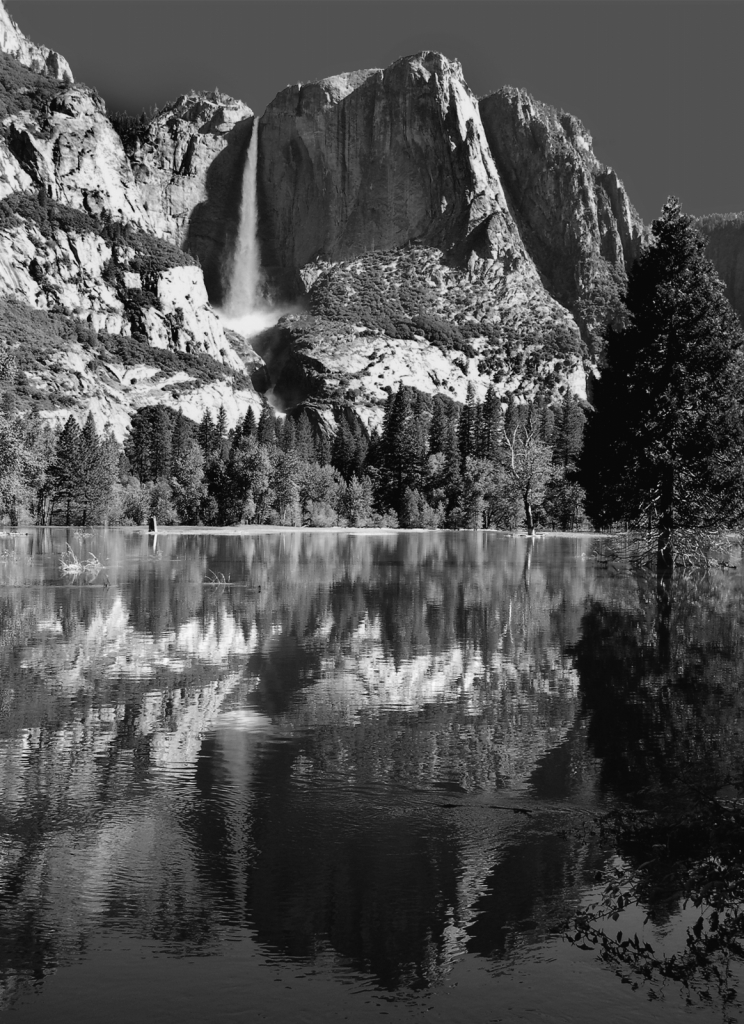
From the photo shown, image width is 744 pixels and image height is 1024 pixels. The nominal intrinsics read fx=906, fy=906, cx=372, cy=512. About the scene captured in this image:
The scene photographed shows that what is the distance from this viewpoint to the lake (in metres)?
5.19

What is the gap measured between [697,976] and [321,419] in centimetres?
19341

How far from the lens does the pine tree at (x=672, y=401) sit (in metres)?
33.7

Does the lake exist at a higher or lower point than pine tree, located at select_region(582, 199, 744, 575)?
lower

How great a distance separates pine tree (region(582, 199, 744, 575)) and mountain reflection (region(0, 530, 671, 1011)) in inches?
675

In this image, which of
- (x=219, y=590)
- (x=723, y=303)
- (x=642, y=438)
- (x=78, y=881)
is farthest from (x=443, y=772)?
(x=723, y=303)

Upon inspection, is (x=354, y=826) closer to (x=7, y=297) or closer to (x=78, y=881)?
(x=78, y=881)

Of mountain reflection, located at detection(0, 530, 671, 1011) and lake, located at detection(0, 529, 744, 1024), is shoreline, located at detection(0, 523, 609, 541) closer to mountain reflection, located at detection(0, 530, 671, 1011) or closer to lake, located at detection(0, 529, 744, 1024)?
mountain reflection, located at detection(0, 530, 671, 1011)

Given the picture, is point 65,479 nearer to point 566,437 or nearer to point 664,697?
point 566,437

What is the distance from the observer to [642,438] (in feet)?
113

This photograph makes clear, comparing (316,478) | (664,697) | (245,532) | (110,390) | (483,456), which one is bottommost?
(664,697)

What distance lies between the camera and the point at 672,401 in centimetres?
3359

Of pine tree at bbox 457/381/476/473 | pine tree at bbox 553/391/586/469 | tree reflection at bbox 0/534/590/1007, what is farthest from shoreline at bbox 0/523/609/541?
tree reflection at bbox 0/534/590/1007

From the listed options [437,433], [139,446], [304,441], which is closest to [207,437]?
[139,446]

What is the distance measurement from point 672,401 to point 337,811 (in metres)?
29.0
